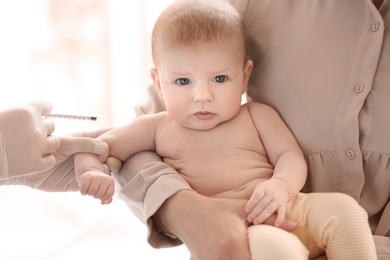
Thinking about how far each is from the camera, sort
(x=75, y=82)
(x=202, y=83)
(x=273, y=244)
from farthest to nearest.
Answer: (x=75, y=82), (x=202, y=83), (x=273, y=244)

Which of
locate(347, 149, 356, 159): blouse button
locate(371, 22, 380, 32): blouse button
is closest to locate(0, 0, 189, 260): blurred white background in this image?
locate(347, 149, 356, 159): blouse button

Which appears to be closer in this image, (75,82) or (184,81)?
(184,81)

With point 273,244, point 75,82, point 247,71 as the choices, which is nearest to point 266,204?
point 273,244

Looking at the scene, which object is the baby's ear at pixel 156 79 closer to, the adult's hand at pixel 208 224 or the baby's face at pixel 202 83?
the baby's face at pixel 202 83

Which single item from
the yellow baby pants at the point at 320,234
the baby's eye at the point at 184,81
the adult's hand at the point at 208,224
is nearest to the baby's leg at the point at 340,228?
the yellow baby pants at the point at 320,234

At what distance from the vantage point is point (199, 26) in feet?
4.38

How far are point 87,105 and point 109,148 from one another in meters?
1.04

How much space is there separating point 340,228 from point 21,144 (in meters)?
0.66

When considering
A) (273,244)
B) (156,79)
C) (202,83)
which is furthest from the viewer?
(156,79)

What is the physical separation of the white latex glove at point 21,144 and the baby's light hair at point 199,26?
13.0 inches

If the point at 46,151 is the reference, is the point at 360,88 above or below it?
above

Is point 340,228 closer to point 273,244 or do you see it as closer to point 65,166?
point 273,244

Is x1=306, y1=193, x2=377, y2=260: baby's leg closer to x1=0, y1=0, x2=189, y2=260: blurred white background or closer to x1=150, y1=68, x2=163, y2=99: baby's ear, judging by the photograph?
x1=150, y1=68, x2=163, y2=99: baby's ear

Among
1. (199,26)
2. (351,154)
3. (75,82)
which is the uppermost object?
(199,26)
